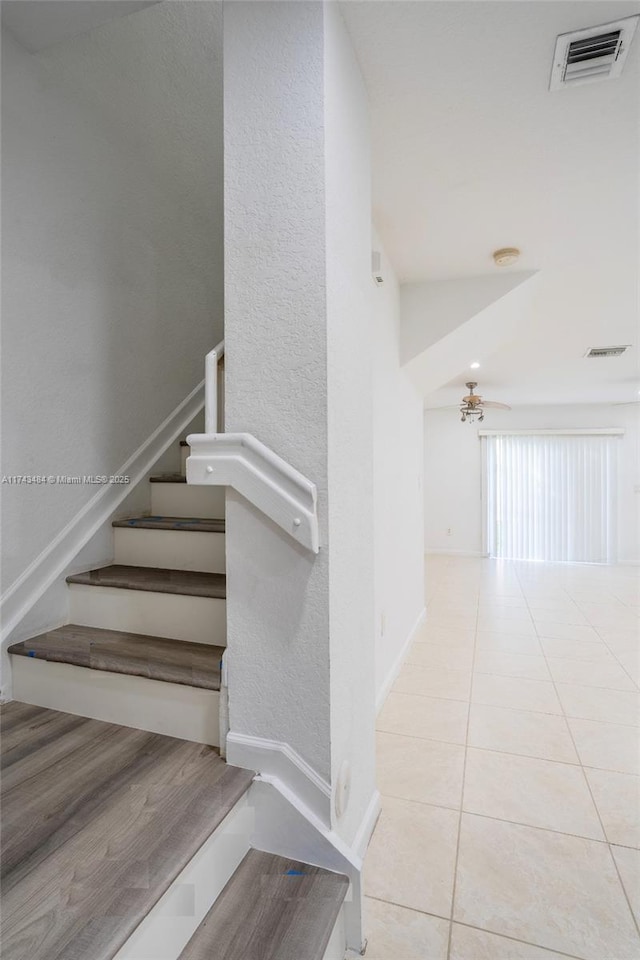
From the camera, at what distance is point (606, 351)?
15.4 feet

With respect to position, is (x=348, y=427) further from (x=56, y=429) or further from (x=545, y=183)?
(x=545, y=183)

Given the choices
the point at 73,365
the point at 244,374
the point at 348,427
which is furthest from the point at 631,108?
the point at 73,365

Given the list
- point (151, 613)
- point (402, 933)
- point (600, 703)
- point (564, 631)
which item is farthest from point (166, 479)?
point (564, 631)

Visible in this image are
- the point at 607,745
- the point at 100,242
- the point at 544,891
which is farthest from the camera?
the point at 607,745

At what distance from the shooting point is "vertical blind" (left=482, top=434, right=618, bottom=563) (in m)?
7.54

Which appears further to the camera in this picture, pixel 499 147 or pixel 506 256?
pixel 506 256

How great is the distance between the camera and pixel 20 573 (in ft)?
5.49

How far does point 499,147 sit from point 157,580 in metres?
2.11

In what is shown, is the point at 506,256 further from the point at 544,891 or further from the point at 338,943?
the point at 338,943

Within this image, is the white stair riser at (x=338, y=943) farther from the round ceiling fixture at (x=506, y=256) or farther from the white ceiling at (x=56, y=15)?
the round ceiling fixture at (x=506, y=256)

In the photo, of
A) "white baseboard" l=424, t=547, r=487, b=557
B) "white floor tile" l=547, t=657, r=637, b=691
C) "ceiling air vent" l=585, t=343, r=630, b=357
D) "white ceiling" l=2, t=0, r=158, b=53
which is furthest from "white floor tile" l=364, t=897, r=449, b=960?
"white baseboard" l=424, t=547, r=487, b=557

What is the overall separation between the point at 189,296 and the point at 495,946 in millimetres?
2866

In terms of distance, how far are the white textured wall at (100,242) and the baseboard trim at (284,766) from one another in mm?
995

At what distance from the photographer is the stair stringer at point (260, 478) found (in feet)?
3.84
